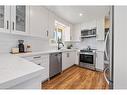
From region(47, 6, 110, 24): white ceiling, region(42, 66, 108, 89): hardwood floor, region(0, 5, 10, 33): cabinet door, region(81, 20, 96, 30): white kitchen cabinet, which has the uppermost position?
region(47, 6, 110, 24): white ceiling

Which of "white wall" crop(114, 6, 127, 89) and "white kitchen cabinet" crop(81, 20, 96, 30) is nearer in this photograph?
"white wall" crop(114, 6, 127, 89)

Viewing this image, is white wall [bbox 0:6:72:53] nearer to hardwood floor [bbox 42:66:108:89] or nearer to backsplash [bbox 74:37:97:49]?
hardwood floor [bbox 42:66:108:89]

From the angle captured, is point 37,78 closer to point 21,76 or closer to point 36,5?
point 21,76

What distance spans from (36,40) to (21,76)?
2478mm

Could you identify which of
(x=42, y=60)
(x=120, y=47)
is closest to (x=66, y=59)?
(x=42, y=60)

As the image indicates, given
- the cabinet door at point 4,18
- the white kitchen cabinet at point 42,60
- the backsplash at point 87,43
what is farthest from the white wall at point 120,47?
the backsplash at point 87,43

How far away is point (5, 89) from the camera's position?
47cm

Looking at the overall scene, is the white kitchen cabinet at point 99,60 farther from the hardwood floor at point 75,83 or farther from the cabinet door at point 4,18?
the cabinet door at point 4,18

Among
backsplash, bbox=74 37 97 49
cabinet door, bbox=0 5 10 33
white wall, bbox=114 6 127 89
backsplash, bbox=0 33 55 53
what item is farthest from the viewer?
backsplash, bbox=74 37 97 49

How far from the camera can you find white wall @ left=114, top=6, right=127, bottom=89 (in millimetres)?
995

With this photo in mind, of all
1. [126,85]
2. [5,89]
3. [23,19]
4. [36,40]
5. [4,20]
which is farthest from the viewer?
[36,40]

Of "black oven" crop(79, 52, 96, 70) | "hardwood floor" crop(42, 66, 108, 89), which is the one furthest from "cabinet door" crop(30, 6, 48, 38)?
"black oven" crop(79, 52, 96, 70)

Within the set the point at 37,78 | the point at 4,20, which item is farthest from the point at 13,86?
the point at 4,20

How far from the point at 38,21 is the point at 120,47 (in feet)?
7.37
